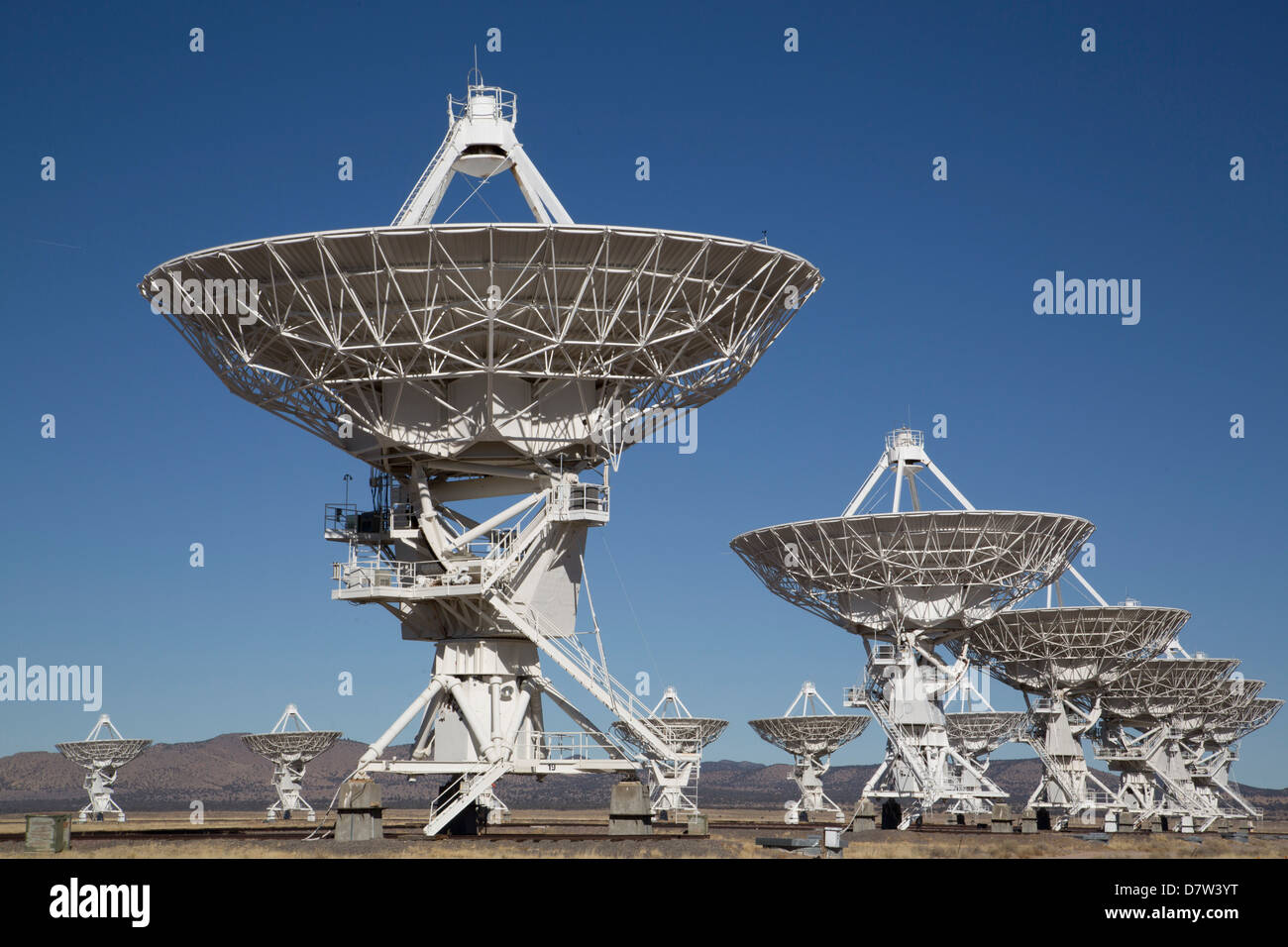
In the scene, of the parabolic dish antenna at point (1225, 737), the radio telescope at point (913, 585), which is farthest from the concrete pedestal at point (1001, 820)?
the parabolic dish antenna at point (1225, 737)

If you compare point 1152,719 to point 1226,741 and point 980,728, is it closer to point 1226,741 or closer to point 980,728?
point 980,728

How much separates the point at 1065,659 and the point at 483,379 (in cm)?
4038

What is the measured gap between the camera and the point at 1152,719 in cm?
8275

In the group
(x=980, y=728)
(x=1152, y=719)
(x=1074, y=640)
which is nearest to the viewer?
(x=1074, y=640)

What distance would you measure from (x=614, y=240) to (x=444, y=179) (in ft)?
28.8

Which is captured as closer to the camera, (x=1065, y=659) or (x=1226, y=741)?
(x=1065, y=659)

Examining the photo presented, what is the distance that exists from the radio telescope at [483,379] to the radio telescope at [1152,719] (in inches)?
1732

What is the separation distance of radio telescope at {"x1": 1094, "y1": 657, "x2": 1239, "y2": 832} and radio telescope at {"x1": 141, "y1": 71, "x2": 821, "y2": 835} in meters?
44.0

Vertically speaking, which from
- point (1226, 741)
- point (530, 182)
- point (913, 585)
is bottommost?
point (1226, 741)

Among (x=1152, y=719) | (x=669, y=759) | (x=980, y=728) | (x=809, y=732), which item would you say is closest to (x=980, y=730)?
(x=980, y=728)
